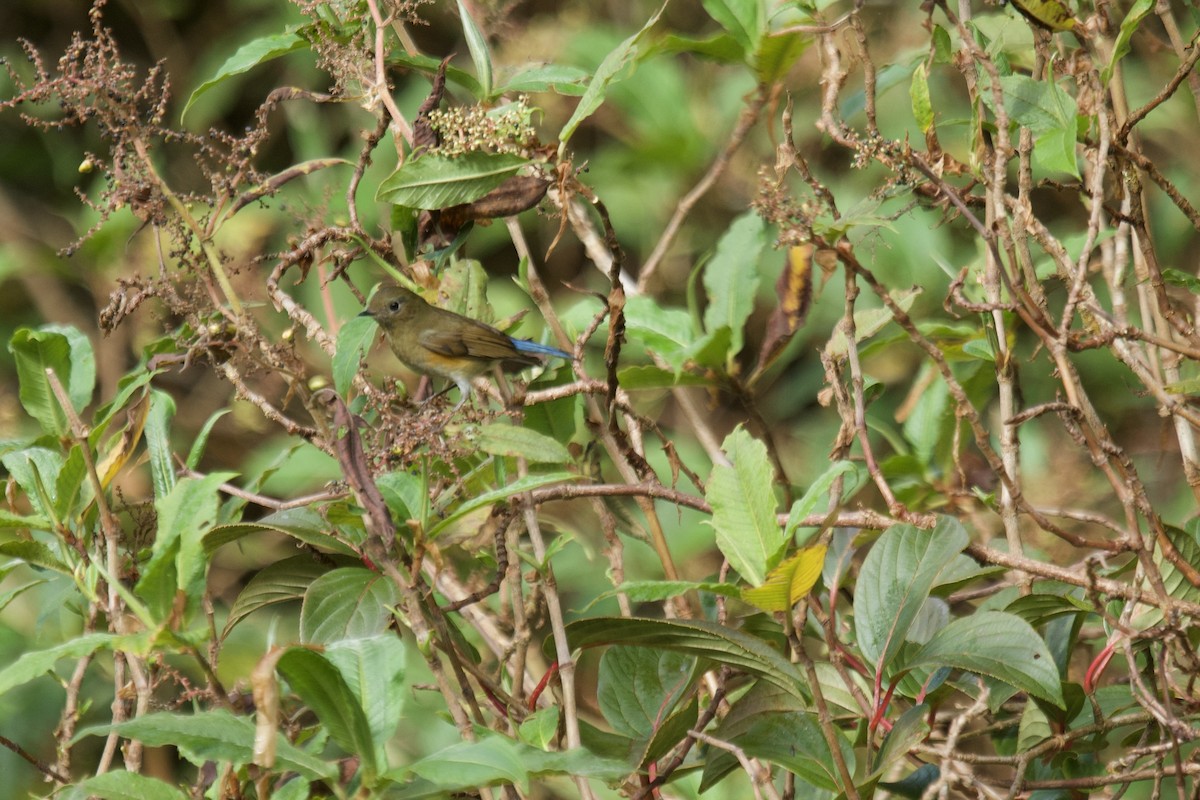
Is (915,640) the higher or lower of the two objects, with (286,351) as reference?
lower

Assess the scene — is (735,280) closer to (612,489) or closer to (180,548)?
(612,489)

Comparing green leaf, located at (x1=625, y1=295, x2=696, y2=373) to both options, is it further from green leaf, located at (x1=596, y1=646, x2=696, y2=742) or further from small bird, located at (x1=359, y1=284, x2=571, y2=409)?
green leaf, located at (x1=596, y1=646, x2=696, y2=742)

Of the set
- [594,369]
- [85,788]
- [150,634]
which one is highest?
[150,634]

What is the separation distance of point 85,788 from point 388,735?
28 centimetres

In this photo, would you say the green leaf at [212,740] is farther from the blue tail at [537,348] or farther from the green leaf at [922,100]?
the green leaf at [922,100]

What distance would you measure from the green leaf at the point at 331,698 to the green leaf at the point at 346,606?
249 millimetres

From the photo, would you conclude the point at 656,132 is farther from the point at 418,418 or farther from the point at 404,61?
the point at 418,418

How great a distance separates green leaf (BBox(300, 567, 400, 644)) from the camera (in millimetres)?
1260

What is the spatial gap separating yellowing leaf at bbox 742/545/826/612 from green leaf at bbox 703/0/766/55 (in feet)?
2.80

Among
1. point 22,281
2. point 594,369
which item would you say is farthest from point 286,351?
point 22,281

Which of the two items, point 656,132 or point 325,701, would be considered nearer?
point 325,701

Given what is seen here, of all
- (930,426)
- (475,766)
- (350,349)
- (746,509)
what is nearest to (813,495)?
(746,509)

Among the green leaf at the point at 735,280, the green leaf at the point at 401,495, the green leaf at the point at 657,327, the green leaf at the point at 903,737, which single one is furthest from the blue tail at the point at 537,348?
the green leaf at the point at 903,737

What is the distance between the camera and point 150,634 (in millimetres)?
1016
